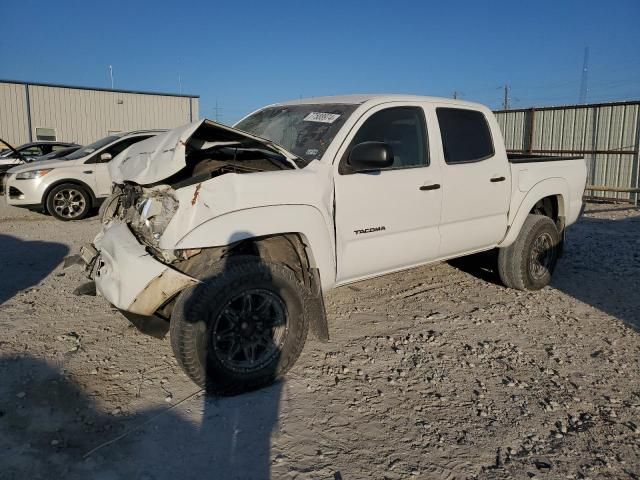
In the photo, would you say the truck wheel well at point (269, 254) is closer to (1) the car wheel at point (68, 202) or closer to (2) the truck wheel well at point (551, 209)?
(2) the truck wheel well at point (551, 209)

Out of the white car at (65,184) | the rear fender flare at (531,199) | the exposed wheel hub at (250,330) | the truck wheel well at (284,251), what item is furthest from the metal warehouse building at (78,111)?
the exposed wheel hub at (250,330)

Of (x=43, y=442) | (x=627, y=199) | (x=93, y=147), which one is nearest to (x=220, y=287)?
(x=43, y=442)

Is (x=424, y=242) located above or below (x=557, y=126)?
below

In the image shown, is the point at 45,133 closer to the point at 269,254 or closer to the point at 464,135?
the point at 464,135

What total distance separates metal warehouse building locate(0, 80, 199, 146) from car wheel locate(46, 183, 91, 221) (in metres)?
17.1

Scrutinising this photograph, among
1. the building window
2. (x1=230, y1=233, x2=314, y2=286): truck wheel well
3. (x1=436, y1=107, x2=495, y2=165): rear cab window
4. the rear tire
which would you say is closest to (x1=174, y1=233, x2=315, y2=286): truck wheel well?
(x1=230, y1=233, x2=314, y2=286): truck wheel well

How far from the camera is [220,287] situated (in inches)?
132

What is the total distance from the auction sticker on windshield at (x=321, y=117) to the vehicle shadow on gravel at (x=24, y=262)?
3.53 meters

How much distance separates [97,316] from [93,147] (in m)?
7.50

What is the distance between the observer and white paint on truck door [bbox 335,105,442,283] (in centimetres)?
408

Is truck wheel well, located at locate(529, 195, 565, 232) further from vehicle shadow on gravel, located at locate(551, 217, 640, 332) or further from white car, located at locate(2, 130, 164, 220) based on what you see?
white car, located at locate(2, 130, 164, 220)

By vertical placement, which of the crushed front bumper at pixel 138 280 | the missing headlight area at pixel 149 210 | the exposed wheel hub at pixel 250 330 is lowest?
the exposed wheel hub at pixel 250 330

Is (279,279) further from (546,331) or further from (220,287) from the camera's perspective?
(546,331)

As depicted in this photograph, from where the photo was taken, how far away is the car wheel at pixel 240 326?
3.34m
